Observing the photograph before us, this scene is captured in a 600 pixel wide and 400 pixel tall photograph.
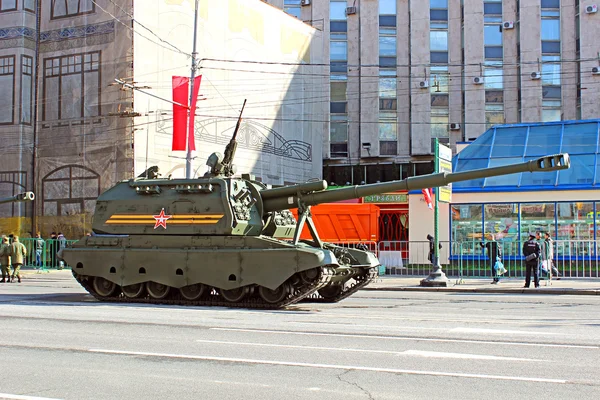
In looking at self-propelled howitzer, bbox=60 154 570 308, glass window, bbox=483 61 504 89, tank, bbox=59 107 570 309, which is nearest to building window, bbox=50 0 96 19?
tank, bbox=59 107 570 309

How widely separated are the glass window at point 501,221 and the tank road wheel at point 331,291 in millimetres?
12049

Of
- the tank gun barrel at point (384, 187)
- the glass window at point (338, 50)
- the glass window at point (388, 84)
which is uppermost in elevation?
the glass window at point (338, 50)

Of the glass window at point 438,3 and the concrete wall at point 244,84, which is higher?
the glass window at point 438,3

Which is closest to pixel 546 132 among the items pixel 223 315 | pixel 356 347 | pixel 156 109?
pixel 156 109

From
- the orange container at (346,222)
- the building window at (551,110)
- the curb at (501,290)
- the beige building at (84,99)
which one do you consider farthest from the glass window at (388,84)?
the curb at (501,290)

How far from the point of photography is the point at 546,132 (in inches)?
1163

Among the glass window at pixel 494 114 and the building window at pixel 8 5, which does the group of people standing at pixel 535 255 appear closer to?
the building window at pixel 8 5

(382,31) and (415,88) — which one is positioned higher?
(382,31)

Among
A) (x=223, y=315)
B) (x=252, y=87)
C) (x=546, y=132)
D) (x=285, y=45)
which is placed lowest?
(x=223, y=315)

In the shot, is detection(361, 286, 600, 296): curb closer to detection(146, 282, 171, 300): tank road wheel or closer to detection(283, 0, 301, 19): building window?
detection(146, 282, 171, 300): tank road wheel

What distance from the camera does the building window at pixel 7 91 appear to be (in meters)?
35.7

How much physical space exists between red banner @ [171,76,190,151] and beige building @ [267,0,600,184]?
1971 centimetres

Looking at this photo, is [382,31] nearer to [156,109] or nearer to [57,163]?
[156,109]

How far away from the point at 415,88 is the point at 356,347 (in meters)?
41.3
